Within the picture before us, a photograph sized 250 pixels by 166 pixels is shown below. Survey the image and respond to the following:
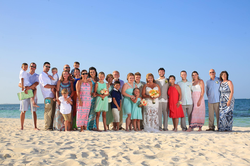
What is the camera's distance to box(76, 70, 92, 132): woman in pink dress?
6355 millimetres

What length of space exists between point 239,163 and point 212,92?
15.1 feet

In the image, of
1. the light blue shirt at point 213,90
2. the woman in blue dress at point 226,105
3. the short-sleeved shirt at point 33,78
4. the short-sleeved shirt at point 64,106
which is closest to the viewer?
the short-sleeved shirt at point 64,106

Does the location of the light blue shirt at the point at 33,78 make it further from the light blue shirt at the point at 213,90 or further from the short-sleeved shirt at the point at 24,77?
the light blue shirt at the point at 213,90

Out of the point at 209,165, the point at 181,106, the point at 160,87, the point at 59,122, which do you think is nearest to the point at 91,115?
the point at 59,122

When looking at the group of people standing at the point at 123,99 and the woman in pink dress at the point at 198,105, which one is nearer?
the group of people standing at the point at 123,99

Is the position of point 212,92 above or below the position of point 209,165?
above

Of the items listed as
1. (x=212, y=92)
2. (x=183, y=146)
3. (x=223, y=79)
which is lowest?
(x=183, y=146)

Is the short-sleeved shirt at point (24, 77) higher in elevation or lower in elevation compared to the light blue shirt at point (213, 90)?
higher

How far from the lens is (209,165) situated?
3027 millimetres

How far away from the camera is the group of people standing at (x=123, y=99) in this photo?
6.49 metres

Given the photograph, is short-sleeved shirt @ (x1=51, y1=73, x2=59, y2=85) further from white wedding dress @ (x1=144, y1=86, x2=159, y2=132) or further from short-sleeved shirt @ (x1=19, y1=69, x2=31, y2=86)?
white wedding dress @ (x1=144, y1=86, x2=159, y2=132)

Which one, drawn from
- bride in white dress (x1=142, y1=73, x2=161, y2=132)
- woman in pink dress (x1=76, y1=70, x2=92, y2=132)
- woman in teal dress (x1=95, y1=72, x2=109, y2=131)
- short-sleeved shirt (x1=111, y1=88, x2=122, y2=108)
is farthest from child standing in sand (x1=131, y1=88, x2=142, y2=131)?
woman in pink dress (x1=76, y1=70, x2=92, y2=132)

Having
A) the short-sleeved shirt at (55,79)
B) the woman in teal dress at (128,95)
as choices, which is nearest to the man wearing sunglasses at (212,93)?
the woman in teal dress at (128,95)

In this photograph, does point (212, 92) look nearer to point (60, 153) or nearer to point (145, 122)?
point (145, 122)
